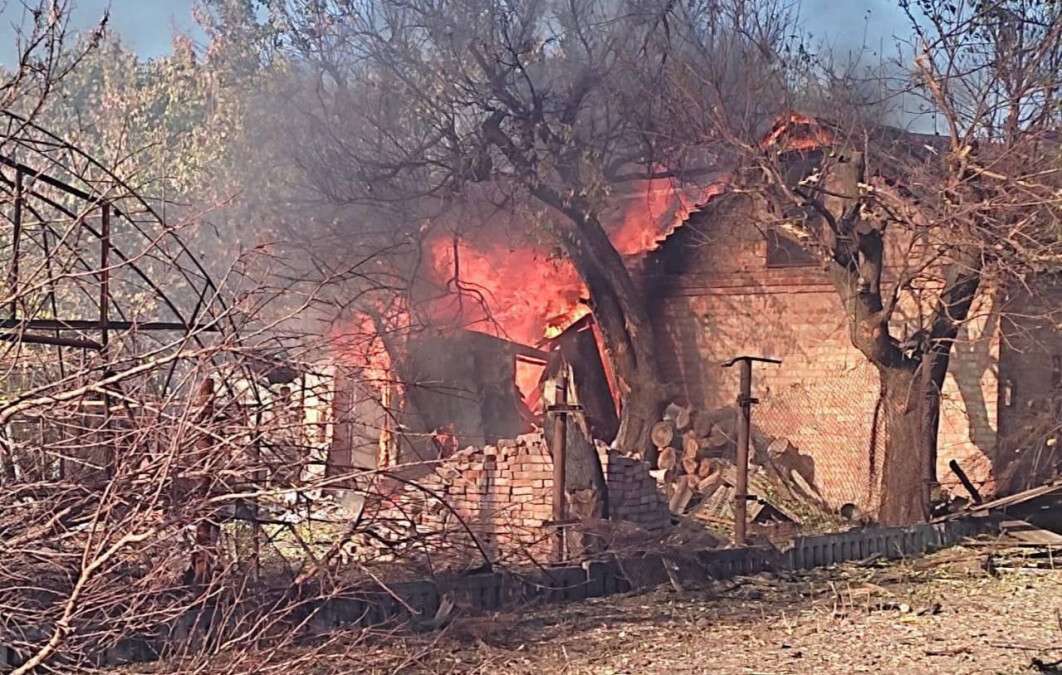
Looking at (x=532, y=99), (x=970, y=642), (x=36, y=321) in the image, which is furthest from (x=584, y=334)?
(x=36, y=321)

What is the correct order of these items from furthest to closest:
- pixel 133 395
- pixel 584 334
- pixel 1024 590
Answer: pixel 584 334 → pixel 1024 590 → pixel 133 395

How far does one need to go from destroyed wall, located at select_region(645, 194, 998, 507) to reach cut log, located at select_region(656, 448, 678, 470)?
2.18 m

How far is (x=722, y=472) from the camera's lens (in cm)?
1680

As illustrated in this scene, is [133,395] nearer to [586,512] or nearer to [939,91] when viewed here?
[586,512]

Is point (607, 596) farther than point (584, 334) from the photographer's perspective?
No

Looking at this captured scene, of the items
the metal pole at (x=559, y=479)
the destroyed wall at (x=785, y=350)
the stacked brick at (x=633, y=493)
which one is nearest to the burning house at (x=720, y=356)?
the destroyed wall at (x=785, y=350)

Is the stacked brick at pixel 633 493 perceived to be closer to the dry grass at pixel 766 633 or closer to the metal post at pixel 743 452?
the metal post at pixel 743 452

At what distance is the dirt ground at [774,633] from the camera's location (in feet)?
26.3

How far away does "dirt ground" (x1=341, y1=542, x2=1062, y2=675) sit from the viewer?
26.3ft

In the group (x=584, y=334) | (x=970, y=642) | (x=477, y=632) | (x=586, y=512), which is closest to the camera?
(x=477, y=632)

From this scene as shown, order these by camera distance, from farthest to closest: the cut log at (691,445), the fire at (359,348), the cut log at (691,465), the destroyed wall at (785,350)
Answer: the destroyed wall at (785,350)
the cut log at (691,445)
the cut log at (691,465)
the fire at (359,348)

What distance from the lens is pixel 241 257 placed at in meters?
5.80

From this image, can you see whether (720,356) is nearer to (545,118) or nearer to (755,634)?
(545,118)

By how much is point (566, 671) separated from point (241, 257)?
3511 millimetres
